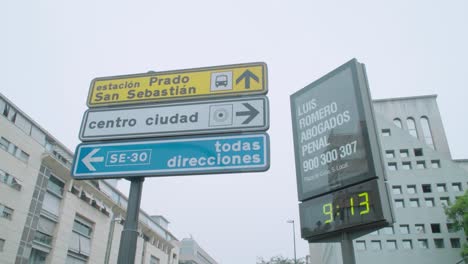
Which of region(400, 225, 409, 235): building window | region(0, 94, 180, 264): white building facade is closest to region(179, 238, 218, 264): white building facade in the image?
region(0, 94, 180, 264): white building facade

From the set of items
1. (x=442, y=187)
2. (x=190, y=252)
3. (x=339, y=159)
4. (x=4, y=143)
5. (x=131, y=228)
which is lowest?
(x=131, y=228)

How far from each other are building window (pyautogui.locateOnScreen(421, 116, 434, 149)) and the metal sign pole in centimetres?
5549

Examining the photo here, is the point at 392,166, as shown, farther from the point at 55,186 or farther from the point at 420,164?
the point at 55,186

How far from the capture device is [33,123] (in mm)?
33156

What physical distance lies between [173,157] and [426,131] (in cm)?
5609

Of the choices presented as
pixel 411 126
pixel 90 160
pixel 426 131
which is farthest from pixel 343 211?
pixel 426 131

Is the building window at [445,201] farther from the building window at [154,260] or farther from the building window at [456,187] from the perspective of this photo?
the building window at [154,260]

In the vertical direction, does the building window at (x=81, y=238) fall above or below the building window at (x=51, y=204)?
below

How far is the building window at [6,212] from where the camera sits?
28.1 metres

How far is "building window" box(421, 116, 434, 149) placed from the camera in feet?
175

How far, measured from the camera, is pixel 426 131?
176ft

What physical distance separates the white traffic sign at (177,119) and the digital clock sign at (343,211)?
2.74 meters

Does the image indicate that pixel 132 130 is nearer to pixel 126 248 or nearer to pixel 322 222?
pixel 126 248

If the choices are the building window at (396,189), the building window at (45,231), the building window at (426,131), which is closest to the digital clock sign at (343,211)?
the building window at (45,231)
